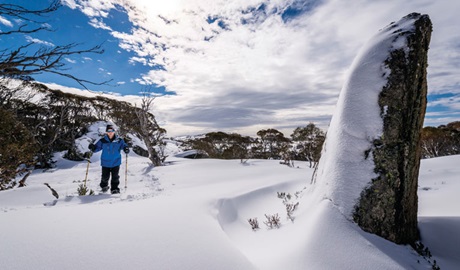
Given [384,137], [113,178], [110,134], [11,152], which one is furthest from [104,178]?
[384,137]

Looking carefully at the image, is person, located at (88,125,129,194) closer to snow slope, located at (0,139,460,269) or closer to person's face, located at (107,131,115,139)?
person's face, located at (107,131,115,139)

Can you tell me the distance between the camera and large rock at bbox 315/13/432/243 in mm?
2000

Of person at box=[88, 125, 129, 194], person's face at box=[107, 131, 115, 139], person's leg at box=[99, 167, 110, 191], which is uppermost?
person's face at box=[107, 131, 115, 139]

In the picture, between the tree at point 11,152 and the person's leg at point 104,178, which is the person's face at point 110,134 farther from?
the tree at point 11,152

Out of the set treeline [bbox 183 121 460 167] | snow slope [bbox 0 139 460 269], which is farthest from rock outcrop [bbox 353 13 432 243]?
treeline [bbox 183 121 460 167]

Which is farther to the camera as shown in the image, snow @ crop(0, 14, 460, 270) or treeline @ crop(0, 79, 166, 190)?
treeline @ crop(0, 79, 166, 190)

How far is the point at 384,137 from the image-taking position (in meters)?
2.10

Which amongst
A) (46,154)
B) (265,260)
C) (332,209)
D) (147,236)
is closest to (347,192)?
(332,209)

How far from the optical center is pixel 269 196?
4535 millimetres

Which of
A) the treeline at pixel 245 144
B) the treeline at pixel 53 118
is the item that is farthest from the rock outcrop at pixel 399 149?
the treeline at pixel 245 144

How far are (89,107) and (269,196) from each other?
80.2 feet

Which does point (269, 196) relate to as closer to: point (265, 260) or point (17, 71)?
point (265, 260)

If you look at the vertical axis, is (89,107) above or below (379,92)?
above

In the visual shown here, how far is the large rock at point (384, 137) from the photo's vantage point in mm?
2000
